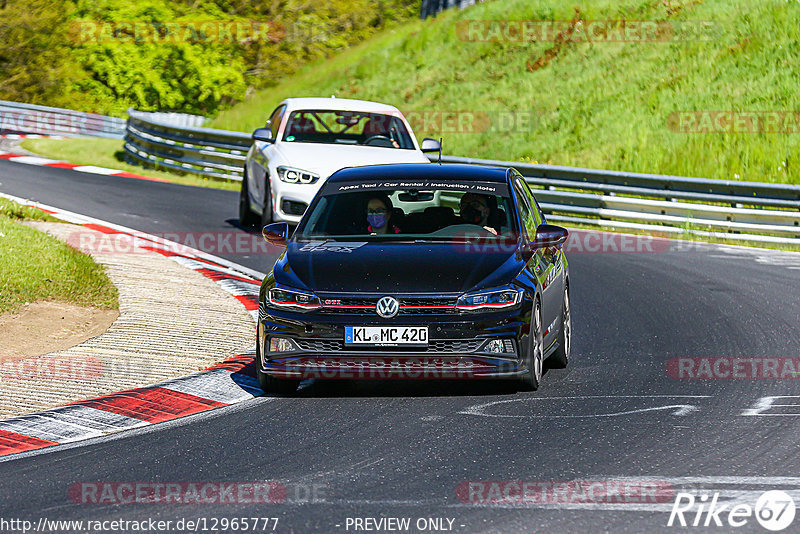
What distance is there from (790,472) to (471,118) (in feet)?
84.6

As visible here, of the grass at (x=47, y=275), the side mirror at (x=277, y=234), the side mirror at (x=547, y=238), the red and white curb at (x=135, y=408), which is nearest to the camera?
the red and white curb at (x=135, y=408)

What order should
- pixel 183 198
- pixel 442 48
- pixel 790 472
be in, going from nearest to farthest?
pixel 790 472 → pixel 183 198 → pixel 442 48

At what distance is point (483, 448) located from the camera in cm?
700

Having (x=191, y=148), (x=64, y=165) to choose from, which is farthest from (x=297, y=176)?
(x=64, y=165)

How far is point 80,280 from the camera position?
12.1 metres

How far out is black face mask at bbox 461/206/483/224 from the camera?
9.44m

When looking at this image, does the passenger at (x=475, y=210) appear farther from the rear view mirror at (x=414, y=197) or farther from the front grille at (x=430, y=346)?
the rear view mirror at (x=414, y=197)

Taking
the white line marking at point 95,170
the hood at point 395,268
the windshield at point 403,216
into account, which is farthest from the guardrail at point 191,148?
the hood at point 395,268

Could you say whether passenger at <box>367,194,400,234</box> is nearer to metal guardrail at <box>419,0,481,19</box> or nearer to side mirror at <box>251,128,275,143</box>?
side mirror at <box>251,128,275,143</box>

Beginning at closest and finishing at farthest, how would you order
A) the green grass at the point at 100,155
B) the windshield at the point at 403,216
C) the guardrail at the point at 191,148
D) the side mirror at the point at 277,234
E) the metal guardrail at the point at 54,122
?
the windshield at the point at 403,216
the side mirror at the point at 277,234
the guardrail at the point at 191,148
the green grass at the point at 100,155
the metal guardrail at the point at 54,122

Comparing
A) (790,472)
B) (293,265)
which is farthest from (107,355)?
(790,472)

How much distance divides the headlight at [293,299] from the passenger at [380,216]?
1.20 meters

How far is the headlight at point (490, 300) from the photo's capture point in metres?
8.13

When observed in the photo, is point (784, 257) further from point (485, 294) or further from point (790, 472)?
point (790, 472)
